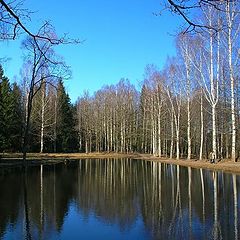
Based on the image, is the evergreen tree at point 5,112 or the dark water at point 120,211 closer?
the dark water at point 120,211

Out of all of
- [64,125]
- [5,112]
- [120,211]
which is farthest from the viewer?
[64,125]

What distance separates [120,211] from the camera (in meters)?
13.8

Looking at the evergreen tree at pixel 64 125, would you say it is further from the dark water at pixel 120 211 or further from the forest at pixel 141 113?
the dark water at pixel 120 211

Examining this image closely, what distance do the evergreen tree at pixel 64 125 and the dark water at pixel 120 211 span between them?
5128 centimetres

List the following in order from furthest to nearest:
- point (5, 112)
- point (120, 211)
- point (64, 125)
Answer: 1. point (64, 125)
2. point (5, 112)
3. point (120, 211)

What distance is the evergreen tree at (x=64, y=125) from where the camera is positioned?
72.2m

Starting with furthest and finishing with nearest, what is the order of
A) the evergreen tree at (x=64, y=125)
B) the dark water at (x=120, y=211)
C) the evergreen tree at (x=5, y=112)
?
the evergreen tree at (x=64, y=125) < the evergreen tree at (x=5, y=112) < the dark water at (x=120, y=211)

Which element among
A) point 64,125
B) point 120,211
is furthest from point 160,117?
point 120,211

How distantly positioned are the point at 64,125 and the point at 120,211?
62.3 metres

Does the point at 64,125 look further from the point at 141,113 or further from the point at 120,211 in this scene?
the point at 120,211

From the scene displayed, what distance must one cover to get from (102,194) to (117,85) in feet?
222

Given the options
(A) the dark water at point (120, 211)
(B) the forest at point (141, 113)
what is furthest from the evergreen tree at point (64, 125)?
(A) the dark water at point (120, 211)

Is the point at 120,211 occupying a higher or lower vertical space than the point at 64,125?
lower

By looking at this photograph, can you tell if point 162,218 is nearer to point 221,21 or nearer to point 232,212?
point 232,212
